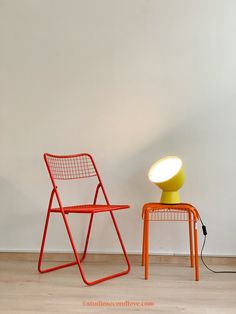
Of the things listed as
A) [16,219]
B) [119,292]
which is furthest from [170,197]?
[16,219]

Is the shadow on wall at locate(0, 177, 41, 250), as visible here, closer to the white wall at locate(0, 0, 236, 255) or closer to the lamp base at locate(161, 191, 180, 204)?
the white wall at locate(0, 0, 236, 255)

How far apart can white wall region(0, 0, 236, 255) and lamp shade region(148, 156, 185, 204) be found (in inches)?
11.7

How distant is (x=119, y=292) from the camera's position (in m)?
2.13

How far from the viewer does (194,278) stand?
2406mm

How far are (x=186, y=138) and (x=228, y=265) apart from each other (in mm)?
919

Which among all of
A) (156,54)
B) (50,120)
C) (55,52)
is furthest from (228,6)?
(50,120)

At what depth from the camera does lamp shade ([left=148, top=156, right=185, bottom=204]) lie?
2481mm

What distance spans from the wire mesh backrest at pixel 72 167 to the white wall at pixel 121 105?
8 centimetres

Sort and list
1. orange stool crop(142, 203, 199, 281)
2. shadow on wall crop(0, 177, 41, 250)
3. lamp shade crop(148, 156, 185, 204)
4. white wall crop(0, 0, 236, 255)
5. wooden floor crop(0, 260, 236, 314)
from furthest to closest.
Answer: shadow on wall crop(0, 177, 41, 250), white wall crop(0, 0, 236, 255), lamp shade crop(148, 156, 185, 204), orange stool crop(142, 203, 199, 281), wooden floor crop(0, 260, 236, 314)

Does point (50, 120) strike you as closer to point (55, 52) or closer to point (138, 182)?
point (55, 52)

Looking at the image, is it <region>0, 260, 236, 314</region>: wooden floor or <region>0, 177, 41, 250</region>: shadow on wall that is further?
<region>0, 177, 41, 250</region>: shadow on wall

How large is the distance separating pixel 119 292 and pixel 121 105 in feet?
4.36

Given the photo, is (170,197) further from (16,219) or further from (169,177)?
(16,219)

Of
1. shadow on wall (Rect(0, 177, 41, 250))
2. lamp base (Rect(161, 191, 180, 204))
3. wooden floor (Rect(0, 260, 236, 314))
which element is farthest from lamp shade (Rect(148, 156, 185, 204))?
shadow on wall (Rect(0, 177, 41, 250))
